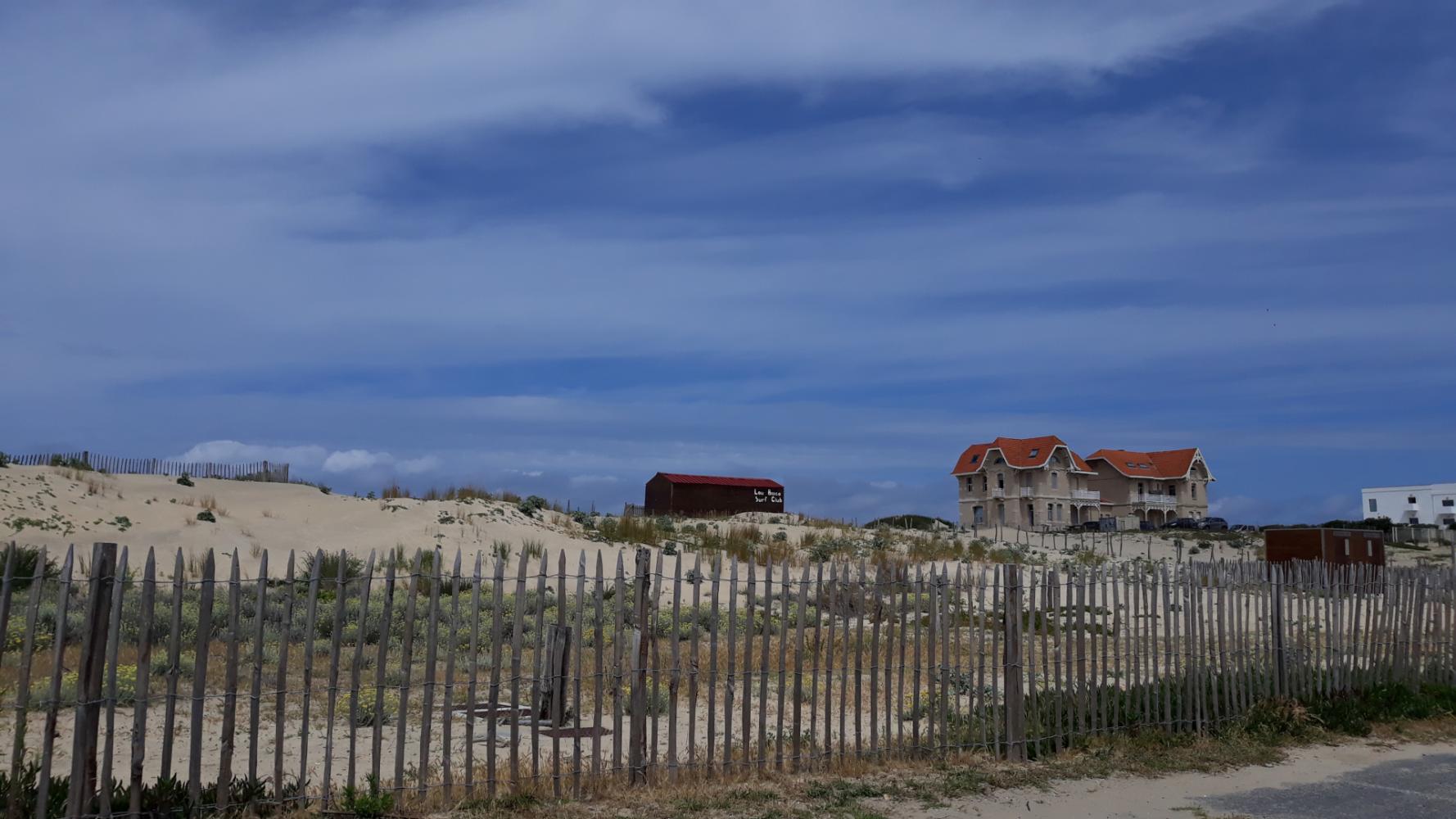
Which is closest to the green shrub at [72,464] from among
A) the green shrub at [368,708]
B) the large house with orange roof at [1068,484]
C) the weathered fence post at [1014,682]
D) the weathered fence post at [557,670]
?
the green shrub at [368,708]

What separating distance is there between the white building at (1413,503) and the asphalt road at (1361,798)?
9801cm

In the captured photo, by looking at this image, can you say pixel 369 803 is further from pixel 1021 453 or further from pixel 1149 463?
pixel 1149 463

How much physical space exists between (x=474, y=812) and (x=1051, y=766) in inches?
211

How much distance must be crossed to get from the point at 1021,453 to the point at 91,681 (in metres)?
75.3

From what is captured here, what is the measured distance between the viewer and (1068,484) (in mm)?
78812

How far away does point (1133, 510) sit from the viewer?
84.9 meters

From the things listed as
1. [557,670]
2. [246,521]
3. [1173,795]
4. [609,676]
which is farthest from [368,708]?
[246,521]

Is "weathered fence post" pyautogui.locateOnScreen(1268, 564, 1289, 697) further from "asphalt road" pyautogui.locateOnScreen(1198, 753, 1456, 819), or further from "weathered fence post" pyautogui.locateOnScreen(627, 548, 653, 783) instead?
"weathered fence post" pyautogui.locateOnScreen(627, 548, 653, 783)

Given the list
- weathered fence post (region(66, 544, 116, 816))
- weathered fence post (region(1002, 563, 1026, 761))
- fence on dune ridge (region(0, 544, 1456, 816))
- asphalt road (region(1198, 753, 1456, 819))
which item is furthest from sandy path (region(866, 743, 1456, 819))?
weathered fence post (region(66, 544, 116, 816))

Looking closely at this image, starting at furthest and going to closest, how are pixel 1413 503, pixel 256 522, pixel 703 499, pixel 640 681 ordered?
pixel 1413 503, pixel 703 499, pixel 256 522, pixel 640 681

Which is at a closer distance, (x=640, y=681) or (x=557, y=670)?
(x=640, y=681)

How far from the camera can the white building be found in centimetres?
9888

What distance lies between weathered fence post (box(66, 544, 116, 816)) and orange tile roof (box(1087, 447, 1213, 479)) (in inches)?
3306

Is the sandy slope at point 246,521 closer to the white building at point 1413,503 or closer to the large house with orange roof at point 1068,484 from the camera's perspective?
the large house with orange roof at point 1068,484
